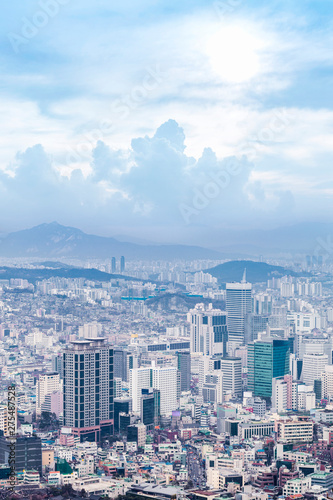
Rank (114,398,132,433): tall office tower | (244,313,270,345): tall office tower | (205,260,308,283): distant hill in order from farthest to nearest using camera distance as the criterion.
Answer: (205,260,308,283): distant hill → (244,313,270,345): tall office tower → (114,398,132,433): tall office tower

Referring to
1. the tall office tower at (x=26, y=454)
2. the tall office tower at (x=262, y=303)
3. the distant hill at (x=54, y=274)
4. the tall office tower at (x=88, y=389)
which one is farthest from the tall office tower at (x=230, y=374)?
the distant hill at (x=54, y=274)

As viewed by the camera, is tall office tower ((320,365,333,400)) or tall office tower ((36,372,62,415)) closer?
tall office tower ((36,372,62,415))

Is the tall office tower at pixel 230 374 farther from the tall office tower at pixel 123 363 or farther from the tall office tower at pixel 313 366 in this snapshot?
the tall office tower at pixel 123 363

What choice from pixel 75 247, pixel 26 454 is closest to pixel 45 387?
pixel 26 454

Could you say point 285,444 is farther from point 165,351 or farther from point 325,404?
point 165,351

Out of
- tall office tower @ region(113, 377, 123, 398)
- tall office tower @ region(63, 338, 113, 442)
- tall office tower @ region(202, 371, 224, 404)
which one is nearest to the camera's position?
tall office tower @ region(63, 338, 113, 442)

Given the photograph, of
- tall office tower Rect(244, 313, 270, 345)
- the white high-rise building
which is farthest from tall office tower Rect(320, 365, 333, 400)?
tall office tower Rect(244, 313, 270, 345)

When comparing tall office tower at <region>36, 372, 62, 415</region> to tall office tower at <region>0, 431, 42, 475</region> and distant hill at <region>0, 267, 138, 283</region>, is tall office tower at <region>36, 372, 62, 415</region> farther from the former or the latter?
distant hill at <region>0, 267, 138, 283</region>
